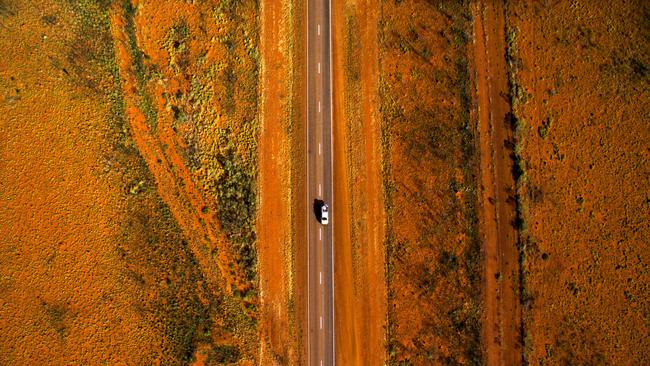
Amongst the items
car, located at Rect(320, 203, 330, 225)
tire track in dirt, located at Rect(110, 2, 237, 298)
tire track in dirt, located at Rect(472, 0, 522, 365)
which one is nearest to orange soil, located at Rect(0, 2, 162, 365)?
tire track in dirt, located at Rect(110, 2, 237, 298)

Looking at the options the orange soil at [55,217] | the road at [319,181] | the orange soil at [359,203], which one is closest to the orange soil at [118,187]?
the orange soil at [55,217]

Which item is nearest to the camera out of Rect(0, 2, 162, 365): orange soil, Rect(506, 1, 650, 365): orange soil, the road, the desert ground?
Rect(0, 2, 162, 365): orange soil

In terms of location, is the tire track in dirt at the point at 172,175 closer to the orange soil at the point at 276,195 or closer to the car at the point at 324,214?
the orange soil at the point at 276,195

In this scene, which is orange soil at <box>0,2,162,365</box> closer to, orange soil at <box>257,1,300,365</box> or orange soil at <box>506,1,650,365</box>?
orange soil at <box>257,1,300,365</box>

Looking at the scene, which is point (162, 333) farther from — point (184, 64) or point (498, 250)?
point (498, 250)

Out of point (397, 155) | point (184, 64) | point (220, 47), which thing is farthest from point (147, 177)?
point (397, 155)

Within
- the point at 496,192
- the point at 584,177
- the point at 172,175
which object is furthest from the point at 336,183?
the point at 584,177
